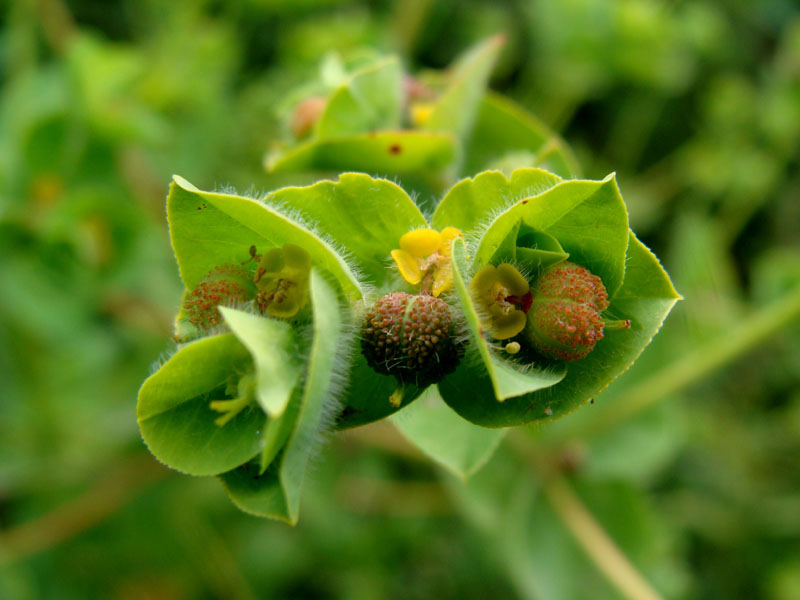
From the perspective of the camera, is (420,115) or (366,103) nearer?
(366,103)

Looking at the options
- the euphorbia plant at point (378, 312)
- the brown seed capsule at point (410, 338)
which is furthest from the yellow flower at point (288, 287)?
the brown seed capsule at point (410, 338)

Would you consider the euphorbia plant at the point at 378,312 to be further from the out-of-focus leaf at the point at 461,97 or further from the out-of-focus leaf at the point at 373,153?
the out-of-focus leaf at the point at 461,97

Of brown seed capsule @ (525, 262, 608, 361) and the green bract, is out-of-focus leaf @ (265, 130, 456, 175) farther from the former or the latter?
brown seed capsule @ (525, 262, 608, 361)

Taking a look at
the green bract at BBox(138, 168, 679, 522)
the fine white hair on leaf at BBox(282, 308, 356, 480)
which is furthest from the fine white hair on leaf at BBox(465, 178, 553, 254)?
the fine white hair on leaf at BBox(282, 308, 356, 480)

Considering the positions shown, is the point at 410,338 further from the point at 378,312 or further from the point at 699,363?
the point at 699,363

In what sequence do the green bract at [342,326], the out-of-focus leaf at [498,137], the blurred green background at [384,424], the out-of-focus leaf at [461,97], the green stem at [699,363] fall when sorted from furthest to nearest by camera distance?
the blurred green background at [384,424], the green stem at [699,363], the out-of-focus leaf at [498,137], the out-of-focus leaf at [461,97], the green bract at [342,326]

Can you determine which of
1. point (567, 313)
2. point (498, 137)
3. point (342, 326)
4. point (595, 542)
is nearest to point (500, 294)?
point (567, 313)

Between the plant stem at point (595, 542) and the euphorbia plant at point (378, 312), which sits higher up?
the euphorbia plant at point (378, 312)
